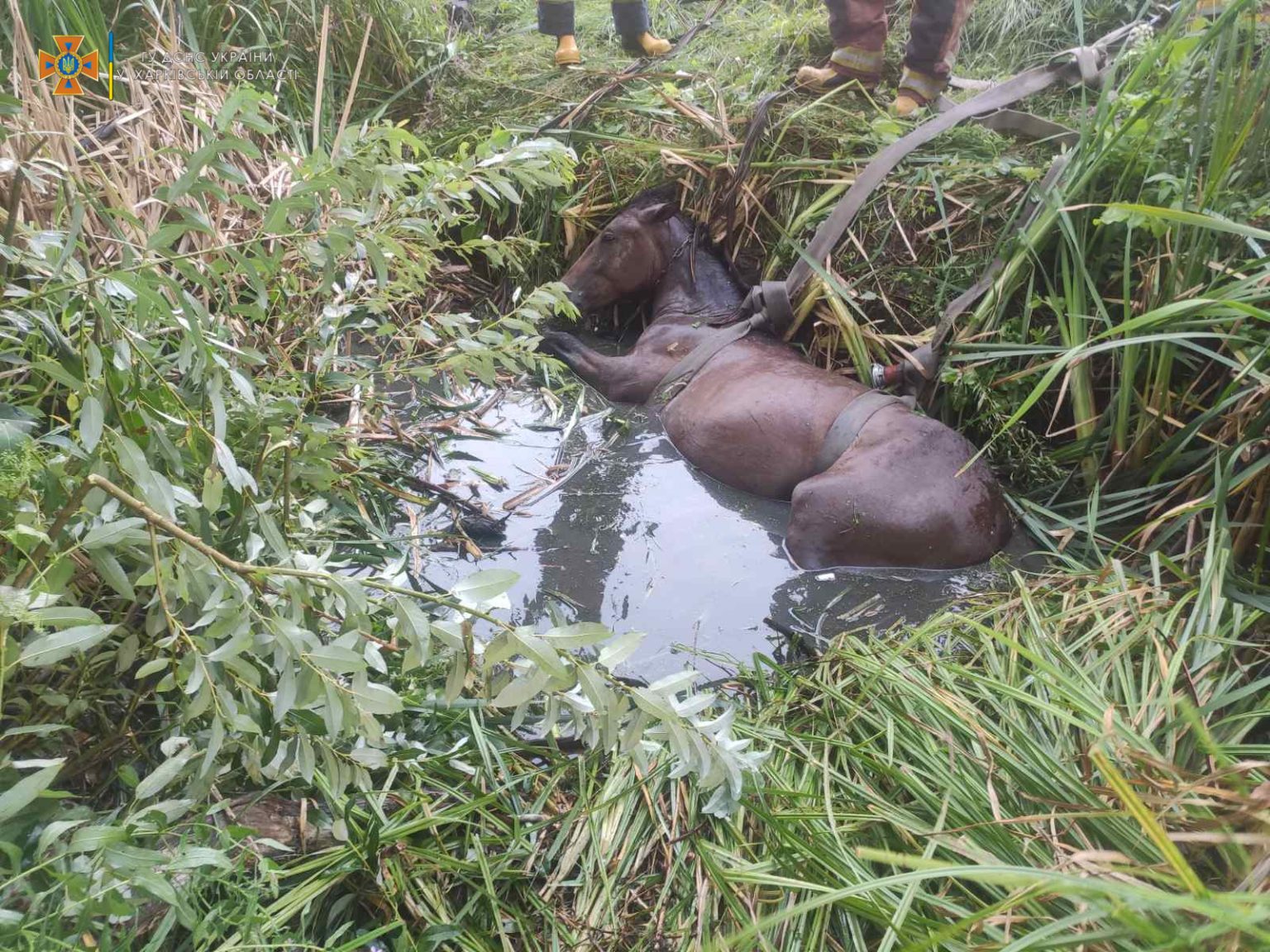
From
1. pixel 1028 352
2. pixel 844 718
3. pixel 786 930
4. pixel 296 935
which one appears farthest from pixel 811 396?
pixel 296 935

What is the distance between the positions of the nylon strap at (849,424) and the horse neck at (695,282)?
123cm

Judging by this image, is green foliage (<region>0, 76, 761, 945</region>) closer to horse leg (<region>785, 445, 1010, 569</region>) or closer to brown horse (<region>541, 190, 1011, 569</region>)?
horse leg (<region>785, 445, 1010, 569</region>)

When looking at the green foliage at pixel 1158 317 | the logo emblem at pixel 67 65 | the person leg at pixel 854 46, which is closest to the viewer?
the green foliage at pixel 1158 317

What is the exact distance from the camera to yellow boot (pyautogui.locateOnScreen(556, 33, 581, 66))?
5160 mm

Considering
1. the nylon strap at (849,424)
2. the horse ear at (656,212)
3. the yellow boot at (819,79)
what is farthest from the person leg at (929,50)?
the nylon strap at (849,424)

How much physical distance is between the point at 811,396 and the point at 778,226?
3.27 feet

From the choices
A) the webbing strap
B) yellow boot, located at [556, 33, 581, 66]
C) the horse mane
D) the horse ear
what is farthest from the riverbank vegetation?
yellow boot, located at [556, 33, 581, 66]

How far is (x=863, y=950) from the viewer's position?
4.72 feet

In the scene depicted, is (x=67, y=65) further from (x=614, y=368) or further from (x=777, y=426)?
(x=777, y=426)

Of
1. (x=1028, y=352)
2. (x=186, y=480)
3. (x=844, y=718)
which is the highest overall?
(x=186, y=480)

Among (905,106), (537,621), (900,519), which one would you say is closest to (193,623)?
(537,621)

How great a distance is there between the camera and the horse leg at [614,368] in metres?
4.02

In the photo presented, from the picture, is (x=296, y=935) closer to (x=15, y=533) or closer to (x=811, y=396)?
(x=15, y=533)

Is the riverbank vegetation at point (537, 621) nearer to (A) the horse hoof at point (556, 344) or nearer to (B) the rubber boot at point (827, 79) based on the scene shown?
(A) the horse hoof at point (556, 344)
